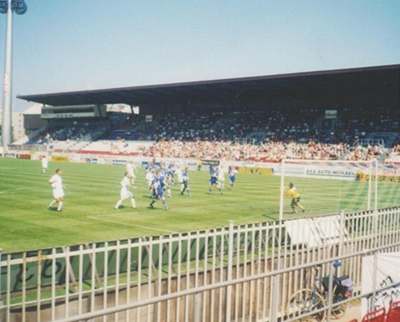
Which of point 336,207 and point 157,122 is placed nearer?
point 336,207

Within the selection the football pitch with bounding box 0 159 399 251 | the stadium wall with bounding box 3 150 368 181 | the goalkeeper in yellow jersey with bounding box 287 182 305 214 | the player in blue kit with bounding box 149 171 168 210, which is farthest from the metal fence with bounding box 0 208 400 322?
the stadium wall with bounding box 3 150 368 181

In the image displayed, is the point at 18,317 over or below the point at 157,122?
below

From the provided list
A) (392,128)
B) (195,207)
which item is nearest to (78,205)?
(195,207)

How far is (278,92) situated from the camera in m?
64.2

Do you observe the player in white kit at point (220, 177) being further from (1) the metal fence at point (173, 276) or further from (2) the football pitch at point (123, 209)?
(1) the metal fence at point (173, 276)

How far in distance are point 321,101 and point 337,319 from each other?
5666cm

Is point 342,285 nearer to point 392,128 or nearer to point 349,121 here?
point 392,128

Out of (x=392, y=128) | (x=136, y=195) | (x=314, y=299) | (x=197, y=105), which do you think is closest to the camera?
(x=314, y=299)

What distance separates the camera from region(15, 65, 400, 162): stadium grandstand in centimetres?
5509

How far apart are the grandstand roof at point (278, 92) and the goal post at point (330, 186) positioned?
13.4 meters

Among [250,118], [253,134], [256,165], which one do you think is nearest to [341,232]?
[256,165]

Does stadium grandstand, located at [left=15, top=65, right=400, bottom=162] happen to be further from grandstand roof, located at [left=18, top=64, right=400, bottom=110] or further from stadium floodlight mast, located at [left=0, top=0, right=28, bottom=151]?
stadium floodlight mast, located at [left=0, top=0, right=28, bottom=151]

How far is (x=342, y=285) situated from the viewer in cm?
1052

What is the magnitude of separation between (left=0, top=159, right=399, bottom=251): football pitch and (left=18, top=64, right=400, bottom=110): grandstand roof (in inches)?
769
